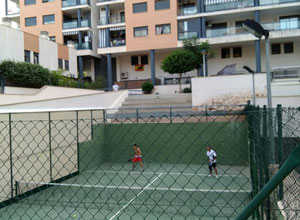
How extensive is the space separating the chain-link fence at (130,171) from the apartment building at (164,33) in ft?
40.5

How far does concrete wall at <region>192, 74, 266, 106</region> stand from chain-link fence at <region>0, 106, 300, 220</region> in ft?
4.59

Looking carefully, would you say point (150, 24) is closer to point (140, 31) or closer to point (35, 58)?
point (140, 31)

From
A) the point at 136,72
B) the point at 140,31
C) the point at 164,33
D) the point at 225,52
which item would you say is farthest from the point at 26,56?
the point at 225,52

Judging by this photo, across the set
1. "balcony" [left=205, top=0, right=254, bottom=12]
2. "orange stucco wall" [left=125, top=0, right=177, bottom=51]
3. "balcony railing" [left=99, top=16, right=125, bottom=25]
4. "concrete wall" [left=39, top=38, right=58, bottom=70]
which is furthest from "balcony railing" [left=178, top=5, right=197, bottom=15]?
"concrete wall" [left=39, top=38, right=58, bottom=70]

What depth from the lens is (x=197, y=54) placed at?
28.8 metres

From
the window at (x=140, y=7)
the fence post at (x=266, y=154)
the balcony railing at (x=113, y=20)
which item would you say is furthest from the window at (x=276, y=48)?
the fence post at (x=266, y=154)

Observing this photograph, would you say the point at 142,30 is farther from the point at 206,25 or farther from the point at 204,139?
the point at 204,139

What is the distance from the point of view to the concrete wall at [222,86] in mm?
22469

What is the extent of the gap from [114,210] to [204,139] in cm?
997

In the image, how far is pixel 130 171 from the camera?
9.83 meters

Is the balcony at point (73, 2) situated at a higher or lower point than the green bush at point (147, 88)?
higher

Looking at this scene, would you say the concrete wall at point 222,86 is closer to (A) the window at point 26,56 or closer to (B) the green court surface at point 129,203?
(B) the green court surface at point 129,203

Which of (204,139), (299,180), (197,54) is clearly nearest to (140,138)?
(204,139)

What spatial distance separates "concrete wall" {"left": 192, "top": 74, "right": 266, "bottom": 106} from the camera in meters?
22.5
